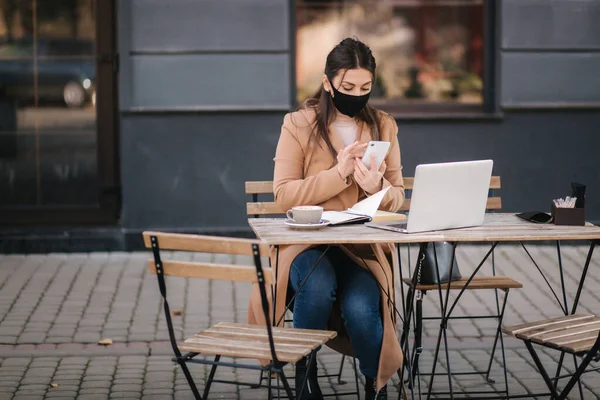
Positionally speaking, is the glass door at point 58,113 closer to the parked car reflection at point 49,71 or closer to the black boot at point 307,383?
the parked car reflection at point 49,71

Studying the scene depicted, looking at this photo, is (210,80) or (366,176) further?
(210,80)

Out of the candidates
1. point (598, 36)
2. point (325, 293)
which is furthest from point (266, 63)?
point (325, 293)

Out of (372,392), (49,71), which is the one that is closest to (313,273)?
(372,392)

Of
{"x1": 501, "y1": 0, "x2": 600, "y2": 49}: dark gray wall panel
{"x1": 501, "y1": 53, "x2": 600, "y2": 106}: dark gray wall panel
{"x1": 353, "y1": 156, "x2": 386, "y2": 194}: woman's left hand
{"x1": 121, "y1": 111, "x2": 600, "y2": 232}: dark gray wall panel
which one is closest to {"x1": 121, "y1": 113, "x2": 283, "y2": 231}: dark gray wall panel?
{"x1": 121, "y1": 111, "x2": 600, "y2": 232}: dark gray wall panel

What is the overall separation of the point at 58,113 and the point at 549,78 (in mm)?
4462

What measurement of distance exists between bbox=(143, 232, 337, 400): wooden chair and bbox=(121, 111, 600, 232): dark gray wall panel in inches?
184

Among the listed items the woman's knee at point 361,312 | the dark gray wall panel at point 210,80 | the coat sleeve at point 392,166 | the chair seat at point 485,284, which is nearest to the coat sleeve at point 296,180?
the coat sleeve at point 392,166

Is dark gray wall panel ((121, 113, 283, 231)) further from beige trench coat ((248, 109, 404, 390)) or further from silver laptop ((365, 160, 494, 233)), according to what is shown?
silver laptop ((365, 160, 494, 233))

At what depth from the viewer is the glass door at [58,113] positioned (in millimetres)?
9125

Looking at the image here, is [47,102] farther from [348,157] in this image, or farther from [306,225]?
[306,225]

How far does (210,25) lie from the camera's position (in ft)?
29.2

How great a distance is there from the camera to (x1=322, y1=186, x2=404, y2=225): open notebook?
4.74 m

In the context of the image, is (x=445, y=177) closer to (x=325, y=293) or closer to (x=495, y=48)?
(x=325, y=293)

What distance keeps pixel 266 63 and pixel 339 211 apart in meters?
4.20
